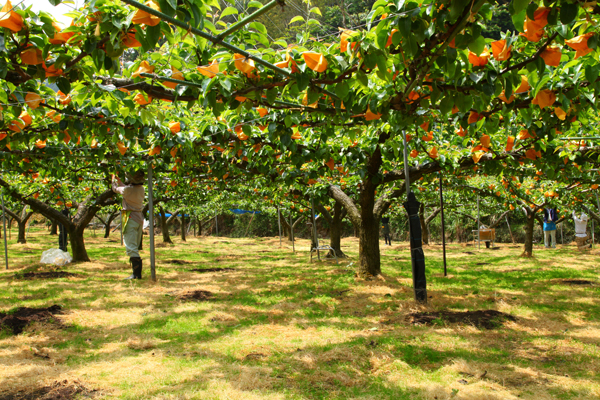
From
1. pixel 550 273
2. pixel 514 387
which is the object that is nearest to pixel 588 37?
pixel 514 387

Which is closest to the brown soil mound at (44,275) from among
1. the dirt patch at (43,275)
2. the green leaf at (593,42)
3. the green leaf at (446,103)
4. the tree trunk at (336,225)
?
the dirt patch at (43,275)

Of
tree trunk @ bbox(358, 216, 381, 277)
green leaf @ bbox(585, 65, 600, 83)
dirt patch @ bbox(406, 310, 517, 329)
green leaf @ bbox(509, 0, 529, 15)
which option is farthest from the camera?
tree trunk @ bbox(358, 216, 381, 277)

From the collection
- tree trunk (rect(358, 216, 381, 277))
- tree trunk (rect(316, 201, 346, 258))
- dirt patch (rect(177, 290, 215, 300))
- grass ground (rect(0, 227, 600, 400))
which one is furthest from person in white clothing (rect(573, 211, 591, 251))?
dirt patch (rect(177, 290, 215, 300))

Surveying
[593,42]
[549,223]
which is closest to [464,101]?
[593,42]

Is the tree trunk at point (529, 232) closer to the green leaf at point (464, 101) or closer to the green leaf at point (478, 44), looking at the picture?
the green leaf at point (464, 101)

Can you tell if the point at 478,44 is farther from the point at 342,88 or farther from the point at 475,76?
the point at 342,88

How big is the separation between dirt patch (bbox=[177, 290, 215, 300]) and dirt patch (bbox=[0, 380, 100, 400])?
2.63 m

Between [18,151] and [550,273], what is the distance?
29.0 feet

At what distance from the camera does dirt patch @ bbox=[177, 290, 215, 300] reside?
16.5ft

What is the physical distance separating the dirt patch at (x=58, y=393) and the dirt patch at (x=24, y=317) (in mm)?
1480

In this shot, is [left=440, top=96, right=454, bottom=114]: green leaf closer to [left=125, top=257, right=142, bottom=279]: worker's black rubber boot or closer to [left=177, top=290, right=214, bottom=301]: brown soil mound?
[left=177, top=290, right=214, bottom=301]: brown soil mound

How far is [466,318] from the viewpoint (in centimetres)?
402

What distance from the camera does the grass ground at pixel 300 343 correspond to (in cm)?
244

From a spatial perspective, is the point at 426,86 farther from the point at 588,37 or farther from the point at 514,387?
the point at 514,387
